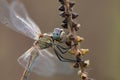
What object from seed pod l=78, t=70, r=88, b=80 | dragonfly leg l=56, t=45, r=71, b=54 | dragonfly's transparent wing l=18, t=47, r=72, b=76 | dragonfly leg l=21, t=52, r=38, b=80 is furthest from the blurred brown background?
seed pod l=78, t=70, r=88, b=80

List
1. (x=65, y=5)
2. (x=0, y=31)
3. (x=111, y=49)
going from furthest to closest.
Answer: (x=0, y=31) → (x=111, y=49) → (x=65, y=5)

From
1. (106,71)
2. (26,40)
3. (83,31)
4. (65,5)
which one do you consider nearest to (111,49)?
(106,71)

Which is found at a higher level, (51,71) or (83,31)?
(83,31)

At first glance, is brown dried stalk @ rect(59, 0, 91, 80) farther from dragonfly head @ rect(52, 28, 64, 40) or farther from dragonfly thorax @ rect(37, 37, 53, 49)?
dragonfly thorax @ rect(37, 37, 53, 49)

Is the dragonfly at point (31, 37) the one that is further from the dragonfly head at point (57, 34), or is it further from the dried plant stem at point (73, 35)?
the dried plant stem at point (73, 35)

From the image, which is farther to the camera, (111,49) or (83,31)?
(83,31)

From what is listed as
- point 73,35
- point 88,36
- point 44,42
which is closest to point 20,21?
point 44,42

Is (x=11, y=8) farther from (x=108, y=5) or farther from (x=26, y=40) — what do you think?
(x=108, y=5)
